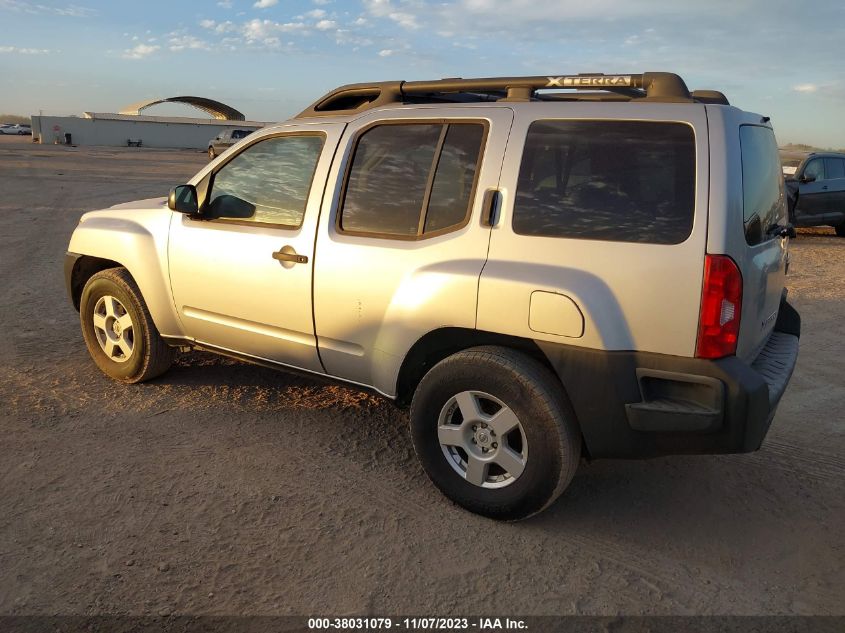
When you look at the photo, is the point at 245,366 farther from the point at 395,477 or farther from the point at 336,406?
the point at 395,477

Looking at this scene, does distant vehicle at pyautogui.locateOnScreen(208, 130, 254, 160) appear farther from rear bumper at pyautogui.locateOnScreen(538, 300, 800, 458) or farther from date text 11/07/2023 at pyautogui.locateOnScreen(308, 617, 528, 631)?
date text 11/07/2023 at pyautogui.locateOnScreen(308, 617, 528, 631)

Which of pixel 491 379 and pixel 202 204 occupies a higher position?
pixel 202 204

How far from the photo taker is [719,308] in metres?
2.69

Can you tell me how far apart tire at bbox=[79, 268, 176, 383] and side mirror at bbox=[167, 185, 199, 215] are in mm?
734

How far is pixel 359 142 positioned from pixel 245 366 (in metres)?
2.25

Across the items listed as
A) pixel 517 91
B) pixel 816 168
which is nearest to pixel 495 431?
pixel 517 91

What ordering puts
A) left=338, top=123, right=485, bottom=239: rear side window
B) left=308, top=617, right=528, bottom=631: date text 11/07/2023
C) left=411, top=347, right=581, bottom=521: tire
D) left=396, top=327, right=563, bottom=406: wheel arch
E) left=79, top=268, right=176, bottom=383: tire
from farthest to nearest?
left=79, top=268, right=176, bottom=383: tire → left=338, top=123, right=485, bottom=239: rear side window → left=396, top=327, right=563, bottom=406: wheel arch → left=411, top=347, right=581, bottom=521: tire → left=308, top=617, right=528, bottom=631: date text 11/07/2023

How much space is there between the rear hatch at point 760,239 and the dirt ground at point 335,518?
2.91 feet

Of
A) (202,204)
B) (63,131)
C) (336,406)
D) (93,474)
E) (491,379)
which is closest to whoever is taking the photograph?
(491,379)

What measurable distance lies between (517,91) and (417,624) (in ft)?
7.80

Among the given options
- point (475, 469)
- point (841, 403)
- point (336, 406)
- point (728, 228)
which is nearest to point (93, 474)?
point (336, 406)

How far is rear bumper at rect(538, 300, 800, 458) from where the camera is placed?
2.73 meters

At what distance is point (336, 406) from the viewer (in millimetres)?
4555

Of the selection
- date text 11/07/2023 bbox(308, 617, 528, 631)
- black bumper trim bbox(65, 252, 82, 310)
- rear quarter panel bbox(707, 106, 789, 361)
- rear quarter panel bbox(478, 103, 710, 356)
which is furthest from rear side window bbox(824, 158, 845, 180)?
date text 11/07/2023 bbox(308, 617, 528, 631)
